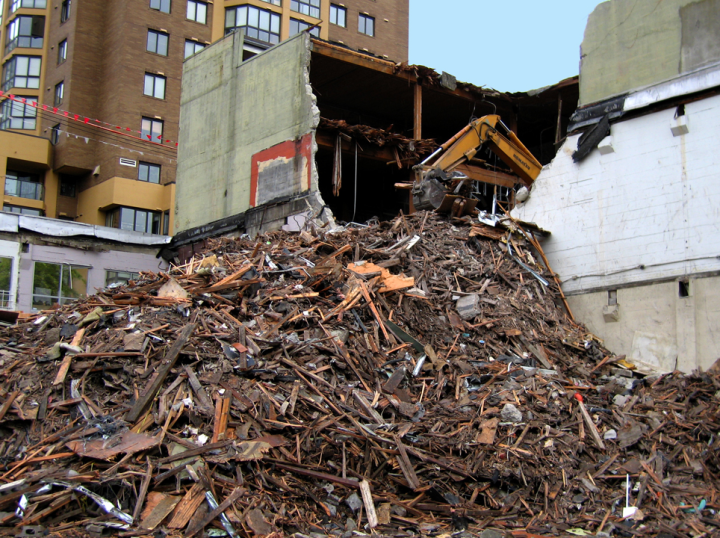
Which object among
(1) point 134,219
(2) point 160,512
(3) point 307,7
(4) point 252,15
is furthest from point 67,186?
(2) point 160,512

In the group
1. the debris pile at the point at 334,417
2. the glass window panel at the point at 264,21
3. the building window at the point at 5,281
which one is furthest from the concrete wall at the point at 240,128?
the glass window panel at the point at 264,21

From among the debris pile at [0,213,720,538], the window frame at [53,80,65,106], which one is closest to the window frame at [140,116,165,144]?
the window frame at [53,80,65,106]

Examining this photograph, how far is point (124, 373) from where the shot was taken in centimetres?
872

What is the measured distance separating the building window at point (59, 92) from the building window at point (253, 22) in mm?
9398

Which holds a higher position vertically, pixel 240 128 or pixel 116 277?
pixel 240 128

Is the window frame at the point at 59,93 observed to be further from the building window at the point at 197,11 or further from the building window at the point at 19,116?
the building window at the point at 197,11

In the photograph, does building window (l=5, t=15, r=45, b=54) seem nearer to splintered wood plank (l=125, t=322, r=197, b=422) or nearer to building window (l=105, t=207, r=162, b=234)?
building window (l=105, t=207, r=162, b=234)

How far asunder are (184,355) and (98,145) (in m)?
29.4

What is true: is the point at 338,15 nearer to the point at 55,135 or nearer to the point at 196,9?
the point at 196,9

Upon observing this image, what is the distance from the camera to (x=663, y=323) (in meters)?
12.4

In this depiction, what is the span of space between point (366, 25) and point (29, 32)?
1975 cm

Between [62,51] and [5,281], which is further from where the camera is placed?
[62,51]

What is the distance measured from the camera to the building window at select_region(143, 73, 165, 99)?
1374 inches

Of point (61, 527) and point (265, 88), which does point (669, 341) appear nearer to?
point (61, 527)
